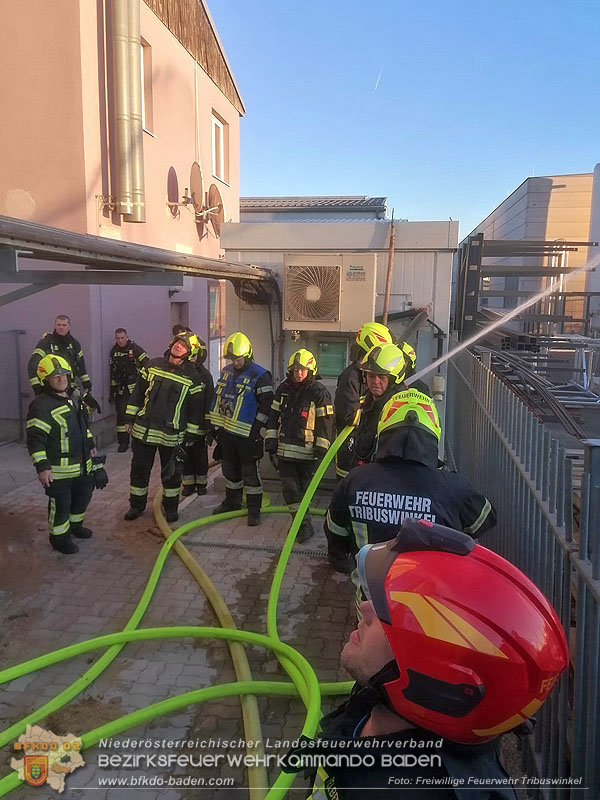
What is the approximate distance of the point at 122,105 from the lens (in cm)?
914

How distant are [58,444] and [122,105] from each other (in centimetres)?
604

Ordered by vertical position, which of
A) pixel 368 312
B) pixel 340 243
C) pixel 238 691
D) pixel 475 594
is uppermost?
pixel 340 243

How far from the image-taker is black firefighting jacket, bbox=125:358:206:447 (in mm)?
6266

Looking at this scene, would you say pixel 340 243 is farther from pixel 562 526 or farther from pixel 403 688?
pixel 403 688

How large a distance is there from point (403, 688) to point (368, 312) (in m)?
5.75

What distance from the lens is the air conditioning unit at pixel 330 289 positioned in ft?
22.0

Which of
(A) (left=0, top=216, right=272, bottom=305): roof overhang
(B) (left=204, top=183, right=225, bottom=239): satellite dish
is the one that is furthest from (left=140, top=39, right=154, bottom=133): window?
(A) (left=0, top=216, right=272, bottom=305): roof overhang

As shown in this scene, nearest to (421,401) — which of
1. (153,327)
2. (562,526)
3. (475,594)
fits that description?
(562,526)

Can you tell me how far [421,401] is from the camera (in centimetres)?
296

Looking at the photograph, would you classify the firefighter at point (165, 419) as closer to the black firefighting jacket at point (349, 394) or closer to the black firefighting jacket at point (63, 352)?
the black firefighting jacket at point (349, 394)

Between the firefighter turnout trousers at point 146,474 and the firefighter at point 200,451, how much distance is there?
542 millimetres

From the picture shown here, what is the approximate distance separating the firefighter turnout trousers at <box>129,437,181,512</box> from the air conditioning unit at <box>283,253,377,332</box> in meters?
2.15

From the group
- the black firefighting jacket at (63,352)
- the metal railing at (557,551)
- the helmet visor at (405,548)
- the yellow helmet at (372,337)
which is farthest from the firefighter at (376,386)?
the black firefighting jacket at (63,352)

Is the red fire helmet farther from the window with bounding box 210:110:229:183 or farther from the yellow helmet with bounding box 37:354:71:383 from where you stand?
the window with bounding box 210:110:229:183
